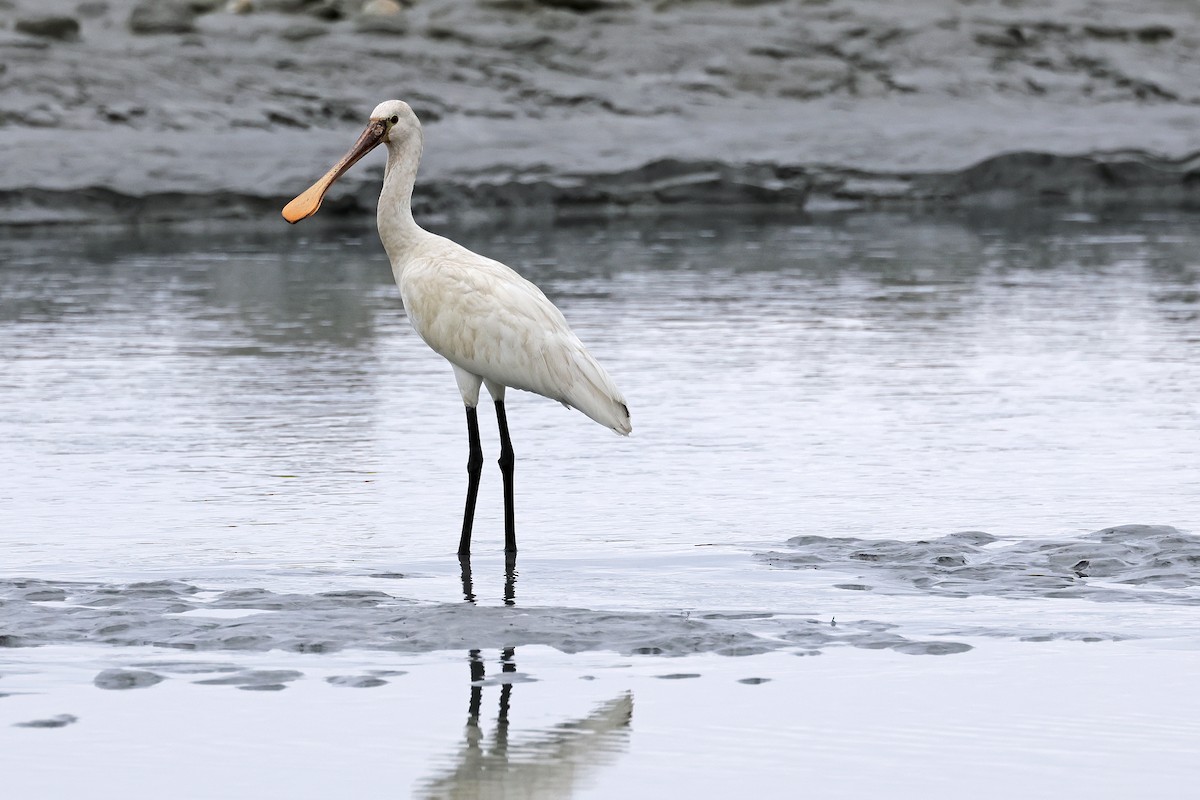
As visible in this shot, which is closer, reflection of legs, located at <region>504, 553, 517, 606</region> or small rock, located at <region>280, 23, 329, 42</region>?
reflection of legs, located at <region>504, 553, 517, 606</region>

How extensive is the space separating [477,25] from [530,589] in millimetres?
18725

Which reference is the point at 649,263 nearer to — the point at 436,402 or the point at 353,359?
the point at 353,359

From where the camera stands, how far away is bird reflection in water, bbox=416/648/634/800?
443cm

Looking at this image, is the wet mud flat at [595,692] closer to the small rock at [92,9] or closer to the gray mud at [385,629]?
the gray mud at [385,629]

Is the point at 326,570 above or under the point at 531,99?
under

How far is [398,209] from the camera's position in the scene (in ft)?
24.9

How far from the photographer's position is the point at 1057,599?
6.07 metres

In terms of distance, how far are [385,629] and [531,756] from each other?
1172mm

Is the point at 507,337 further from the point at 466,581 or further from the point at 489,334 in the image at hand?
the point at 466,581

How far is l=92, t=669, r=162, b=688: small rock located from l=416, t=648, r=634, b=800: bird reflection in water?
2.62ft

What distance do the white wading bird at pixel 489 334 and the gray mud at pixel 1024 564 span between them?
0.87 m

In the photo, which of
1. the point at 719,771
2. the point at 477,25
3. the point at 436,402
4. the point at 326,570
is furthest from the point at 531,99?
the point at 719,771

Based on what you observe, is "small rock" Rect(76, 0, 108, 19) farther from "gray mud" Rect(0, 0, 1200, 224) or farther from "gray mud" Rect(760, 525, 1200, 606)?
"gray mud" Rect(760, 525, 1200, 606)

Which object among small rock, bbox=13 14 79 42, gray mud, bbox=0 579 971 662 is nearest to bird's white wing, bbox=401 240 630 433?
gray mud, bbox=0 579 971 662
